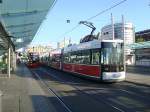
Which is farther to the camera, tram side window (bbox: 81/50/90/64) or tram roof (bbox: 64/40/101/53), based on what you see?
tram side window (bbox: 81/50/90/64)

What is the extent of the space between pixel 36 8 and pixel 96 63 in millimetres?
6707

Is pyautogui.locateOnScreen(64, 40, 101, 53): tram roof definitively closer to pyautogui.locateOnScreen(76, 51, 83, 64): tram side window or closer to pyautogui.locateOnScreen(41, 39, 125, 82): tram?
pyautogui.locateOnScreen(41, 39, 125, 82): tram

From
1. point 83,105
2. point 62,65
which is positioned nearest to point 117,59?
point 83,105

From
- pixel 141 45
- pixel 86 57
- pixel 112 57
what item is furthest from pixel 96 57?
pixel 141 45

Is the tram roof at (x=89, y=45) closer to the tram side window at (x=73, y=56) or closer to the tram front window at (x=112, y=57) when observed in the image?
the tram side window at (x=73, y=56)

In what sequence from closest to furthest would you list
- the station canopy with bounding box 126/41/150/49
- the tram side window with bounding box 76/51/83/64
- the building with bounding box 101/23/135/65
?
1. the tram side window with bounding box 76/51/83/64
2. the station canopy with bounding box 126/41/150/49
3. the building with bounding box 101/23/135/65

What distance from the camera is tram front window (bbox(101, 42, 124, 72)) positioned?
96.5 feet

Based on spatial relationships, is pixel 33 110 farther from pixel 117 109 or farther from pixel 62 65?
pixel 62 65

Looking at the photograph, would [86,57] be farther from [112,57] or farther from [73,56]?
[73,56]

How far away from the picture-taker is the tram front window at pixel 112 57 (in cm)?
2941

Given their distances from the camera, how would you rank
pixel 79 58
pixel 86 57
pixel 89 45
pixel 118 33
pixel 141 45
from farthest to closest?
pixel 118 33 < pixel 141 45 < pixel 79 58 < pixel 86 57 < pixel 89 45

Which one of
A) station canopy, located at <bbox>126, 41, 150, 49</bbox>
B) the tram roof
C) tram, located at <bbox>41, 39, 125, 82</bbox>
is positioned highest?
station canopy, located at <bbox>126, 41, 150, 49</bbox>

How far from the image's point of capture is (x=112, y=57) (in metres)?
29.8

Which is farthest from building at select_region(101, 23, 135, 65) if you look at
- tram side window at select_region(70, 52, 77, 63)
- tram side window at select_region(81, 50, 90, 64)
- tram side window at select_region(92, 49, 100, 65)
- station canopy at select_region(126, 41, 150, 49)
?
tram side window at select_region(92, 49, 100, 65)
